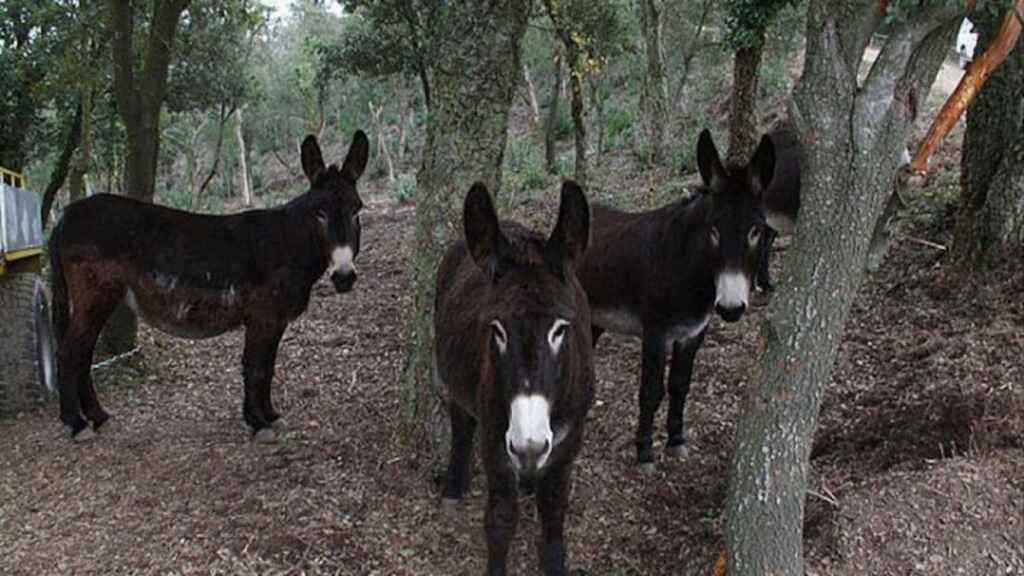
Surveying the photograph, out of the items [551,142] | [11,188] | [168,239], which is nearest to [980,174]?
[168,239]

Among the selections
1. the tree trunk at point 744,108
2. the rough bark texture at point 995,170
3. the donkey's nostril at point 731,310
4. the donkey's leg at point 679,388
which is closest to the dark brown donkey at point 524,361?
the donkey's nostril at point 731,310

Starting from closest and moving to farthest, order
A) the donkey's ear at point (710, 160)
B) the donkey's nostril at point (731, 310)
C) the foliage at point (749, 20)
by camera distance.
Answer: the donkey's nostril at point (731, 310) < the donkey's ear at point (710, 160) < the foliage at point (749, 20)

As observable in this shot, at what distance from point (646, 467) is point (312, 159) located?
3073mm

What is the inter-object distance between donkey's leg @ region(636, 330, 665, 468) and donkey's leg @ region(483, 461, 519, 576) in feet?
5.00

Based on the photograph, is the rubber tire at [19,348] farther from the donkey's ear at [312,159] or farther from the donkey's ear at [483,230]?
the donkey's ear at [483,230]

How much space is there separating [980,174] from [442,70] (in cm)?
398

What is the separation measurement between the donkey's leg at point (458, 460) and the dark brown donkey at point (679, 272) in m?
1.12

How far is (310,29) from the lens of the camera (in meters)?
50.0

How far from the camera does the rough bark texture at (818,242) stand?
3.00 m

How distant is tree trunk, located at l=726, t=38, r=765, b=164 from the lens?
933 cm

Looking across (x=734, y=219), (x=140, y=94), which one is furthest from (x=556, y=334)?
(x=140, y=94)

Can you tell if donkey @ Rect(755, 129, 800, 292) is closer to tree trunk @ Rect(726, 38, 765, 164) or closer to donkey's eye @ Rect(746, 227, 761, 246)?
tree trunk @ Rect(726, 38, 765, 164)

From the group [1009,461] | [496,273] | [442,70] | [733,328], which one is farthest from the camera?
[733,328]

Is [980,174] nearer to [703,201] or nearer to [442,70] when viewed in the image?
[703,201]
